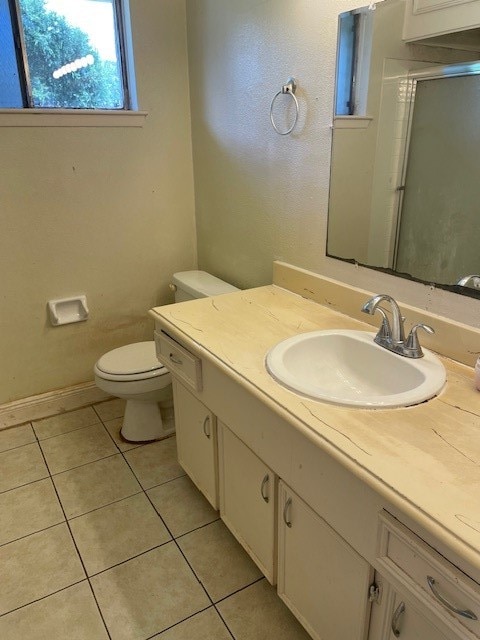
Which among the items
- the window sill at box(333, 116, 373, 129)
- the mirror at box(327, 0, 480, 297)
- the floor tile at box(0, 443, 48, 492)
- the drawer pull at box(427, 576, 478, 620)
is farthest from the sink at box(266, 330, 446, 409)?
the floor tile at box(0, 443, 48, 492)

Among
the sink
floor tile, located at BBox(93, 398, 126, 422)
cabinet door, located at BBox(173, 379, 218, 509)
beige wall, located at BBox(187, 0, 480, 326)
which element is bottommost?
floor tile, located at BBox(93, 398, 126, 422)

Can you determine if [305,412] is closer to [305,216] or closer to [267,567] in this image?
[267,567]

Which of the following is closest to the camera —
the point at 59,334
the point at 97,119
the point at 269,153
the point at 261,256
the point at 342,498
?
the point at 342,498

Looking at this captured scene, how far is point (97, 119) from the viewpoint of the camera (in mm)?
2312

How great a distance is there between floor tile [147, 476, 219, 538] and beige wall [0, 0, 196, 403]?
0.93 m

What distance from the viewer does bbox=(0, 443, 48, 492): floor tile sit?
2.11 meters

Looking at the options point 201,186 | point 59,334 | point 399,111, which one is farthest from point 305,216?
point 59,334

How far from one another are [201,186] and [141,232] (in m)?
0.40

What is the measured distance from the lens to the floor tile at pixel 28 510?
6.06 ft

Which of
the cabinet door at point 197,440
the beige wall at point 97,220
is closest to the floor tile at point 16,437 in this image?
the beige wall at point 97,220

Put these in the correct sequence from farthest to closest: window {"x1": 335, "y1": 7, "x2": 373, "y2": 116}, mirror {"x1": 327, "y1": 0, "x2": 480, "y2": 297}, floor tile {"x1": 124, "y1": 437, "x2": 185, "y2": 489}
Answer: floor tile {"x1": 124, "y1": 437, "x2": 185, "y2": 489}, window {"x1": 335, "y1": 7, "x2": 373, "y2": 116}, mirror {"x1": 327, "y1": 0, "x2": 480, "y2": 297}

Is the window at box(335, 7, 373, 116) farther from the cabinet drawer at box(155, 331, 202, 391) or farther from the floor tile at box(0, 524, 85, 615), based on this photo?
the floor tile at box(0, 524, 85, 615)

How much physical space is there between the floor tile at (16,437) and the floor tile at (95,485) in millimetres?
378

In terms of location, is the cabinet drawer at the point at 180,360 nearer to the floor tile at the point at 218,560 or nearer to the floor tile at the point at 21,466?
the floor tile at the point at 218,560
